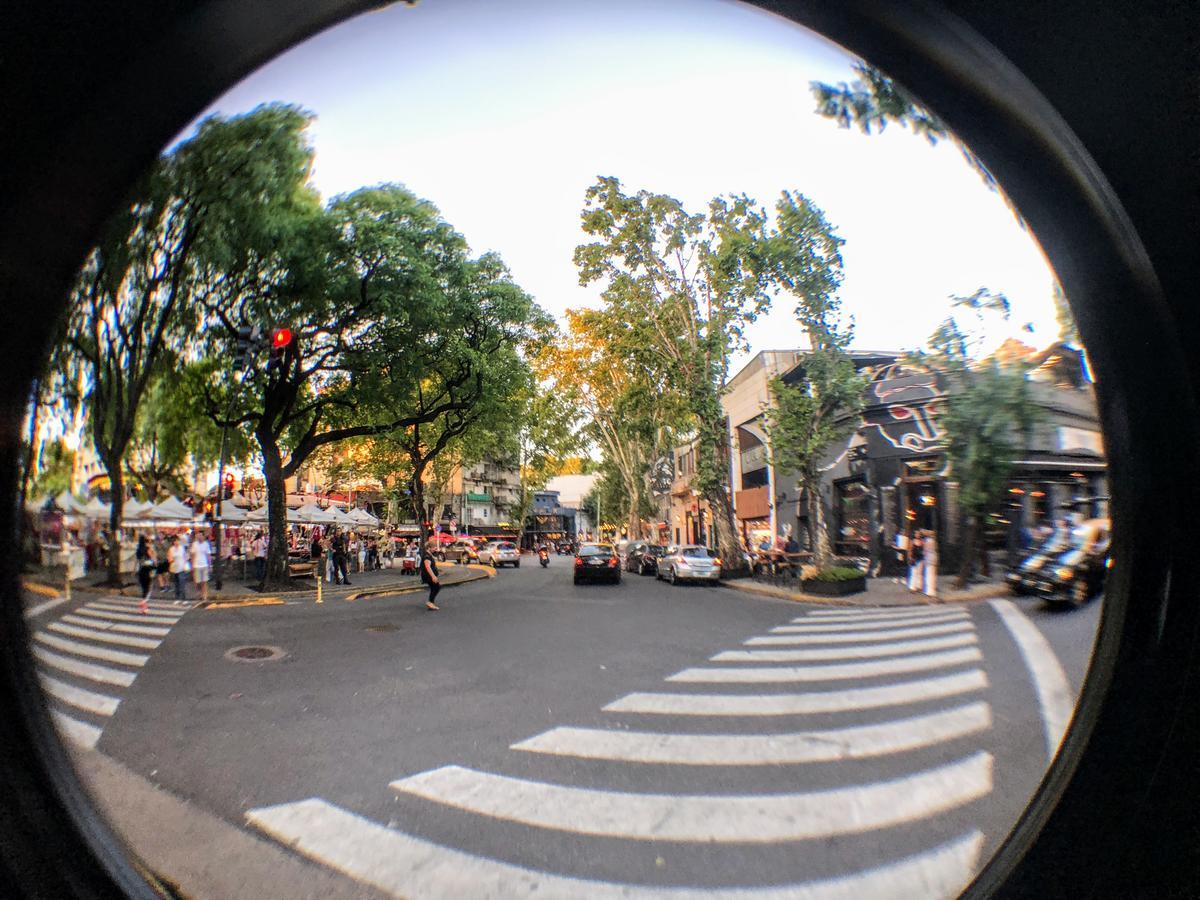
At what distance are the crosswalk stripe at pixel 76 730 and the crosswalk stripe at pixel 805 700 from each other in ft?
2.11

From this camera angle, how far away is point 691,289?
3.26 feet

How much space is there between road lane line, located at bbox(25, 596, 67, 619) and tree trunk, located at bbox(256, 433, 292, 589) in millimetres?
224

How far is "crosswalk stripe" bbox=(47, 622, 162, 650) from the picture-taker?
0.83 meters

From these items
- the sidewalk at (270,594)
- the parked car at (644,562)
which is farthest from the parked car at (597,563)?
the sidewalk at (270,594)

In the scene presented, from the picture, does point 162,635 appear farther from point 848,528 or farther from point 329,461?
point 848,528

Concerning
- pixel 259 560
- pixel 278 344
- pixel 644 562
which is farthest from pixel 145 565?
pixel 644 562

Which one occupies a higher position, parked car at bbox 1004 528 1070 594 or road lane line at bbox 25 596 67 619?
parked car at bbox 1004 528 1070 594

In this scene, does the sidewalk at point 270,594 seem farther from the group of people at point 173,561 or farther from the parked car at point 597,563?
the parked car at point 597,563

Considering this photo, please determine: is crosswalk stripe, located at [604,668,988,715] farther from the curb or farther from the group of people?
the group of people

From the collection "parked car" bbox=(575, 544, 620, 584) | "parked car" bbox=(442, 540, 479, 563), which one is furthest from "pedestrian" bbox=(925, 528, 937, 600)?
"parked car" bbox=(442, 540, 479, 563)

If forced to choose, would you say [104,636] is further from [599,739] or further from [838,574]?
[838,574]

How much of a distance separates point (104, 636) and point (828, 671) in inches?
36.9

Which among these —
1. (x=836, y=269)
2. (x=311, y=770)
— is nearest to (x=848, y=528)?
(x=836, y=269)

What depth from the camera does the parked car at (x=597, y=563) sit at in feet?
4.21
